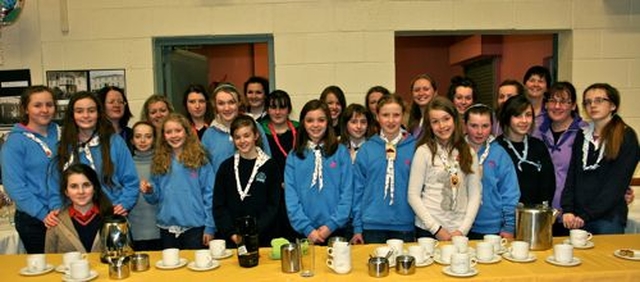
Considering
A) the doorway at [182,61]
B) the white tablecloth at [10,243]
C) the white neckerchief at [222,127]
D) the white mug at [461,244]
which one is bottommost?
the white tablecloth at [10,243]

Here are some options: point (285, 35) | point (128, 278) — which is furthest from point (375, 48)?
point (128, 278)

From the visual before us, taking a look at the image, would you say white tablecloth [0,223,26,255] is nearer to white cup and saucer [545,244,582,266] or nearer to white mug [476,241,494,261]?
white mug [476,241,494,261]

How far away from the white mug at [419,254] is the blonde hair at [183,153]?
1.47 metres

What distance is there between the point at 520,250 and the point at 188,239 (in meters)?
1.83

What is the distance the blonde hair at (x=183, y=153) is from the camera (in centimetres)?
302

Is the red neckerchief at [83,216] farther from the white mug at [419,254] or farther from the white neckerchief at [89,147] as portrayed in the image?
the white mug at [419,254]

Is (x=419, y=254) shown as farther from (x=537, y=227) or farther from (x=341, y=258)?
(x=537, y=227)

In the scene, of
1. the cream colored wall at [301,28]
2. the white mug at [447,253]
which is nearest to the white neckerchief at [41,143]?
the cream colored wall at [301,28]

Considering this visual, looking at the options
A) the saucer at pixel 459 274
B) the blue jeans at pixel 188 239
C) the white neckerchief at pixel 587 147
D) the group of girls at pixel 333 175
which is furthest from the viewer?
the blue jeans at pixel 188 239

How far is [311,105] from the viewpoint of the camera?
300 cm

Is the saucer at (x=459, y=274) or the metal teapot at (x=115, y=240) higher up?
the metal teapot at (x=115, y=240)

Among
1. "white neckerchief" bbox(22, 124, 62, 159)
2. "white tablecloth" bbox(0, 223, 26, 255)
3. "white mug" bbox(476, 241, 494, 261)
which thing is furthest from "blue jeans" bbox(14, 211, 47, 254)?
"white mug" bbox(476, 241, 494, 261)

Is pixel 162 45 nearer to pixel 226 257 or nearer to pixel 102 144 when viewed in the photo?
pixel 102 144

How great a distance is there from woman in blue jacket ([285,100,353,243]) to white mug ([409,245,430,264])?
2.94 ft
